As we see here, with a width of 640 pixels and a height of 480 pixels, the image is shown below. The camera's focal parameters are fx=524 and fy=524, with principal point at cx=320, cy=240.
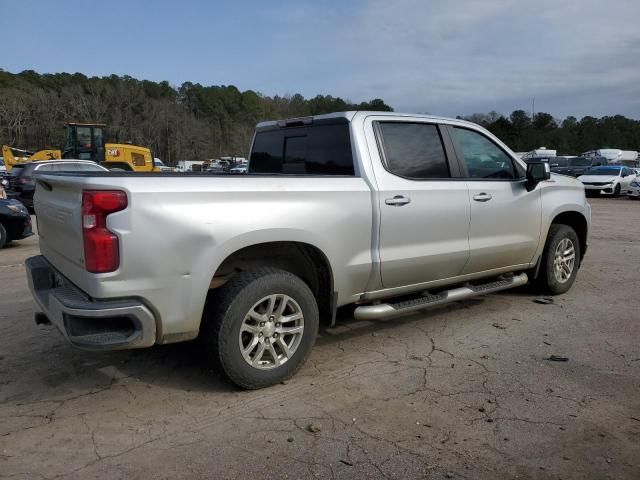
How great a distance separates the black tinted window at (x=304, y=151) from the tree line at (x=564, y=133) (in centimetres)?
8012

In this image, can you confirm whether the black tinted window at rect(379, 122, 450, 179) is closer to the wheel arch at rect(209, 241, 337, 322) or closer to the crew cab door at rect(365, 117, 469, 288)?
the crew cab door at rect(365, 117, 469, 288)

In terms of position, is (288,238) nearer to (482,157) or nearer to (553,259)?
(482,157)

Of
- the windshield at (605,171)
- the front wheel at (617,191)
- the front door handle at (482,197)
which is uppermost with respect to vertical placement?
the front door handle at (482,197)

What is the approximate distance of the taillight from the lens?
9.84ft

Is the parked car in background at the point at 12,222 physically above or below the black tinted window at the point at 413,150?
below

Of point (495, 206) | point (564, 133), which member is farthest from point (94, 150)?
point (564, 133)

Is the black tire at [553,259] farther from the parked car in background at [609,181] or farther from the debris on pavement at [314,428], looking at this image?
the parked car in background at [609,181]

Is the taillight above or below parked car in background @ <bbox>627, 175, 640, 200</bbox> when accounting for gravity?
above

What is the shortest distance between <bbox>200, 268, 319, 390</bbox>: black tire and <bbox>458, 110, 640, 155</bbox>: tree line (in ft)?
269

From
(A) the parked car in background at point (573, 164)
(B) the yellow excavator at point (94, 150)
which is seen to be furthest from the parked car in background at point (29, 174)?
(A) the parked car in background at point (573, 164)

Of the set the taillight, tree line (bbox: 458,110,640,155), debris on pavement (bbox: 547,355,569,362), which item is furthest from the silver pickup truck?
tree line (bbox: 458,110,640,155)

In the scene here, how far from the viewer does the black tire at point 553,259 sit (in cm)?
582

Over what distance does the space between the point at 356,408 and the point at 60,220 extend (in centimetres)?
232

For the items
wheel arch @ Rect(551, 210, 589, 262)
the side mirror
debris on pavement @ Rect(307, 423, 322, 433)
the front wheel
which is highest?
the side mirror
